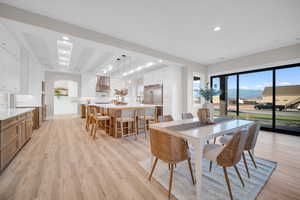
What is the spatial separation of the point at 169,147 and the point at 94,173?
53.9 inches

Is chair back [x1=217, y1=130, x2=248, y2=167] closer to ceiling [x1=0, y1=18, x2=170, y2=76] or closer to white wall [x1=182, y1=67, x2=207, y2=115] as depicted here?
ceiling [x1=0, y1=18, x2=170, y2=76]

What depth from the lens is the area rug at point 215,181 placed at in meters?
1.48

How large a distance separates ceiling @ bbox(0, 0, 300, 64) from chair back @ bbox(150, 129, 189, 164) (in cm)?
219

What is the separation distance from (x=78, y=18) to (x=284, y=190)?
175 inches

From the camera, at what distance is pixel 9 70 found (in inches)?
103

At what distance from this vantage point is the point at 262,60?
163 inches

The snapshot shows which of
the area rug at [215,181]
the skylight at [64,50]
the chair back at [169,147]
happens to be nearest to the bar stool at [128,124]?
the area rug at [215,181]

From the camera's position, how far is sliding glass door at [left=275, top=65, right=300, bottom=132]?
398 centimetres

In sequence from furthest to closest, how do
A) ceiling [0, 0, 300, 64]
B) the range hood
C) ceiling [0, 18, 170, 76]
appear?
1. the range hood
2. ceiling [0, 18, 170, 76]
3. ceiling [0, 0, 300, 64]

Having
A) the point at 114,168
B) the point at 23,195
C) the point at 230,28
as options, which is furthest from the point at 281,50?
the point at 23,195

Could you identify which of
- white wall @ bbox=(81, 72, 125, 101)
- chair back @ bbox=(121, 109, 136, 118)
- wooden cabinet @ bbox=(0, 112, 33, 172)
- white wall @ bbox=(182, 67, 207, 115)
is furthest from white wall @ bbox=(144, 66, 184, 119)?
white wall @ bbox=(81, 72, 125, 101)

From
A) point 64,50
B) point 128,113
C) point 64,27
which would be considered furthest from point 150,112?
point 64,50

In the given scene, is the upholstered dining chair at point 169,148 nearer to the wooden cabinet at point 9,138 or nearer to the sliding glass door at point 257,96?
the wooden cabinet at point 9,138

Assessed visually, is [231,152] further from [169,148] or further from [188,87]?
[188,87]
